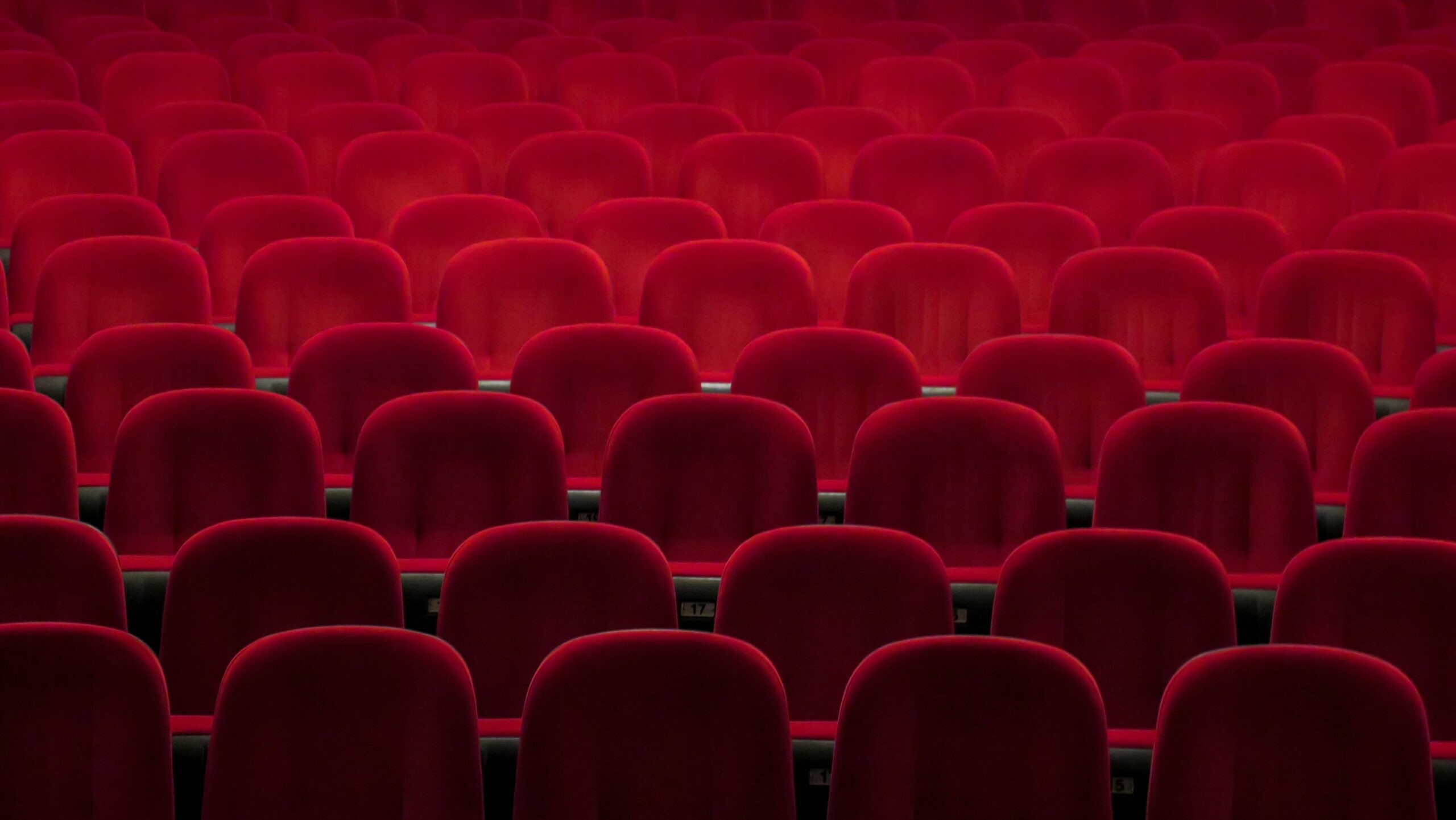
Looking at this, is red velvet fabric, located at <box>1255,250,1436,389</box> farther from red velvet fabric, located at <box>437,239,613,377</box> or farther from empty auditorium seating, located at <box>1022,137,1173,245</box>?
red velvet fabric, located at <box>437,239,613,377</box>

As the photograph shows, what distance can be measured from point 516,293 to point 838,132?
108cm

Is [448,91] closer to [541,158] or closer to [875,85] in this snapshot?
[541,158]

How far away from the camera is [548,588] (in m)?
1.93

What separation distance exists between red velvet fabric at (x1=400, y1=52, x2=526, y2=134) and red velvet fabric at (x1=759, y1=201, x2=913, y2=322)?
1.07 meters

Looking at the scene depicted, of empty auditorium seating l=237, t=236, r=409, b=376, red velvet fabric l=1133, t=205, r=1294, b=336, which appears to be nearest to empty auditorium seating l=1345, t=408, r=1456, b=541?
red velvet fabric l=1133, t=205, r=1294, b=336

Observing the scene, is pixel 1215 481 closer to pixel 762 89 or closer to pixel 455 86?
pixel 762 89

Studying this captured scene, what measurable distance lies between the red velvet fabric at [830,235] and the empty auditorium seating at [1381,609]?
1395mm

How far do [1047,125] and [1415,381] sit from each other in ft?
4.32

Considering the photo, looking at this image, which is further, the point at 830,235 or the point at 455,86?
the point at 455,86

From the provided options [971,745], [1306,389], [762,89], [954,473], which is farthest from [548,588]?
[762,89]

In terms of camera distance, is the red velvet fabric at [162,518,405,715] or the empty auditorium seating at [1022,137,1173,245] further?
the empty auditorium seating at [1022,137,1173,245]

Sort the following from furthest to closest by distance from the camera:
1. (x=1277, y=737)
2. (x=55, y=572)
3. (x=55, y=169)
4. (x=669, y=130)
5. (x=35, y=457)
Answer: (x=669, y=130), (x=55, y=169), (x=35, y=457), (x=55, y=572), (x=1277, y=737)

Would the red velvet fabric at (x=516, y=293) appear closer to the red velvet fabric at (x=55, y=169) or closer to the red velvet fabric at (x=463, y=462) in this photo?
the red velvet fabric at (x=463, y=462)

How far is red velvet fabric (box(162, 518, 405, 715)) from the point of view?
6.22 ft
